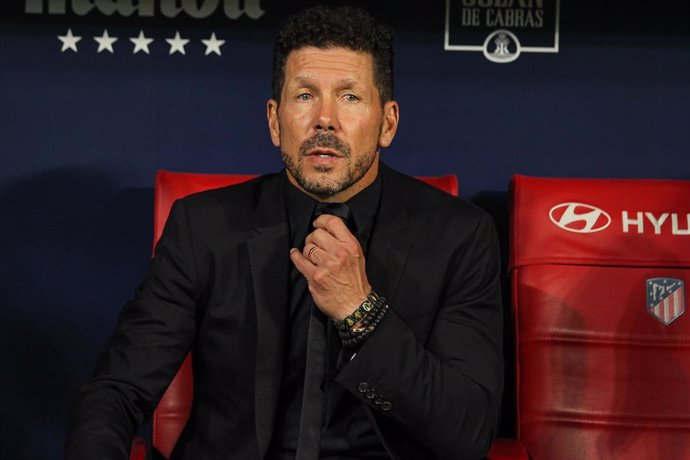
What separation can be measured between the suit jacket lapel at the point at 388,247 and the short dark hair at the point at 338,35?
20 centimetres

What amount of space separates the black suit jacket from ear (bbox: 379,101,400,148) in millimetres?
98

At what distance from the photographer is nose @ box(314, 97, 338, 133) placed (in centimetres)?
171

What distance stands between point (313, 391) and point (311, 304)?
0.52ft

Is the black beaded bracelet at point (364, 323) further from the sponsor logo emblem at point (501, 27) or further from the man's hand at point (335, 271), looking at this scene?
the sponsor logo emblem at point (501, 27)

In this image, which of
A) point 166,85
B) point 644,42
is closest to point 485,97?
point 644,42

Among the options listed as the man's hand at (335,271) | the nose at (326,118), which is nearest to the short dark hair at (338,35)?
the nose at (326,118)

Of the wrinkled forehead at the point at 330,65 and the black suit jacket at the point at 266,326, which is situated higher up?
the wrinkled forehead at the point at 330,65

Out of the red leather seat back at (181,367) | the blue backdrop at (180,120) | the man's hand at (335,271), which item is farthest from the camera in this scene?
the blue backdrop at (180,120)

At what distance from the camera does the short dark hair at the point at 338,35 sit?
5.79ft

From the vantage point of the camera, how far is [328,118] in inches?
67.5

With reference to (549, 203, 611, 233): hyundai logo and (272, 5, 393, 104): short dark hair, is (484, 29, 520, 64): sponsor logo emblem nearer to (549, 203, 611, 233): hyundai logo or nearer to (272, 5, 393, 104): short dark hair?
(549, 203, 611, 233): hyundai logo

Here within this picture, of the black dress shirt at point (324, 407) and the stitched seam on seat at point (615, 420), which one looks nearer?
the black dress shirt at point (324, 407)

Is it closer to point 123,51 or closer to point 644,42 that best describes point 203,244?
point 123,51

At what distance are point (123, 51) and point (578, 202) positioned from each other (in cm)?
113
